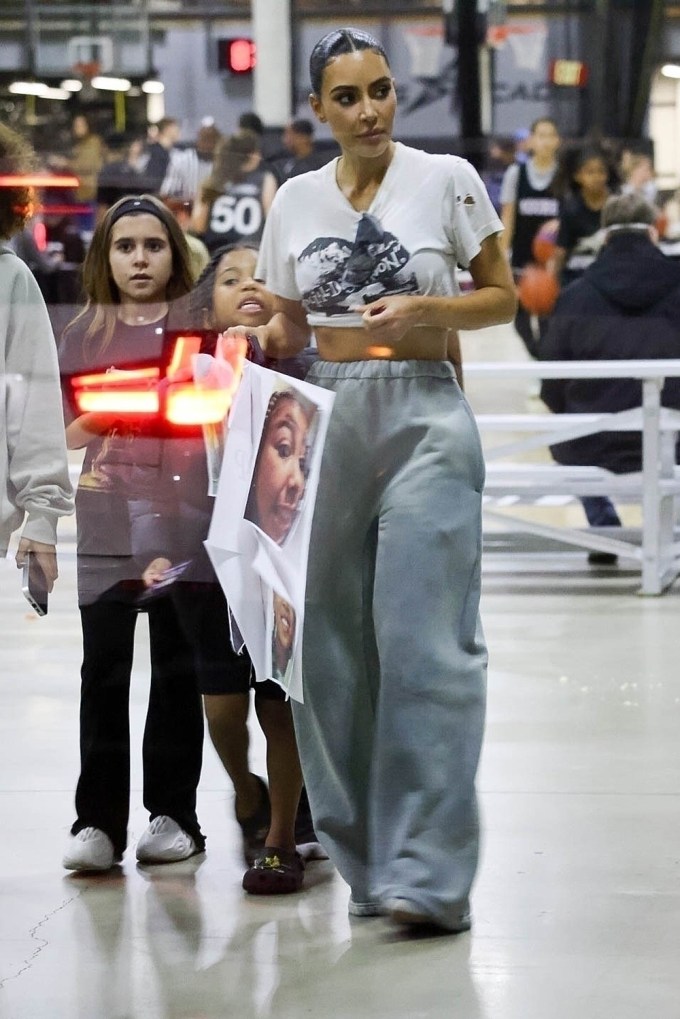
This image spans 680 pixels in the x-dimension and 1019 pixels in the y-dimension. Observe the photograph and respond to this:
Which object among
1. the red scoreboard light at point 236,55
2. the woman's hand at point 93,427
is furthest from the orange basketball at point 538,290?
the woman's hand at point 93,427

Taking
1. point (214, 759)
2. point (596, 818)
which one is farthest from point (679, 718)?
point (214, 759)

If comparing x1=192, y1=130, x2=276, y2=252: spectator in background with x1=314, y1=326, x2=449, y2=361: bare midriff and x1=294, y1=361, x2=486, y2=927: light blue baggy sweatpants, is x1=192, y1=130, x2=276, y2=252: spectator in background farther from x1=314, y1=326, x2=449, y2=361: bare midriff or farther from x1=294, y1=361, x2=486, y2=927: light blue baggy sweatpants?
x1=294, y1=361, x2=486, y2=927: light blue baggy sweatpants

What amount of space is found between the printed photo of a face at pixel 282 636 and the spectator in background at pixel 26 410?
0.45m

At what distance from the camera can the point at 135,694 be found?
10.9 feet

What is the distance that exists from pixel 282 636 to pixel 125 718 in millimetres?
596

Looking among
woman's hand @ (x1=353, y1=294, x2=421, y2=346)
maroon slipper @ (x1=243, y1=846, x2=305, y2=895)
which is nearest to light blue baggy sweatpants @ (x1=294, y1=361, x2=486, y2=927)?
woman's hand @ (x1=353, y1=294, x2=421, y2=346)

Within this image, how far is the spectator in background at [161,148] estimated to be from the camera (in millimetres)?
4422

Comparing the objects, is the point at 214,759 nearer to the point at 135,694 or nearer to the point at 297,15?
the point at 135,694

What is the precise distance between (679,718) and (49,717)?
1.54 m

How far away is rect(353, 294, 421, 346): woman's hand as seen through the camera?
103 inches

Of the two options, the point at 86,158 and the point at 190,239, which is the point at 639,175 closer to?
the point at 86,158

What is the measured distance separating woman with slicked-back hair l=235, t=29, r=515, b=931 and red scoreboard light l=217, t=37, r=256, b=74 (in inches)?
76.3

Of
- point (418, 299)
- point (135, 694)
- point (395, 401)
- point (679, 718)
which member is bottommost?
point (679, 718)

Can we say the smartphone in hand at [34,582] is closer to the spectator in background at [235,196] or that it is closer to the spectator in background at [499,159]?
the spectator in background at [235,196]
